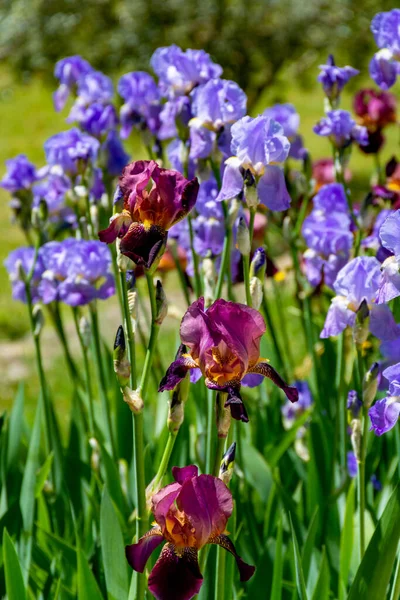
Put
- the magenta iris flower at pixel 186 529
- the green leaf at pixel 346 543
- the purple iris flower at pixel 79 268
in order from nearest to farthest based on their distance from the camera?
the magenta iris flower at pixel 186 529 < the green leaf at pixel 346 543 < the purple iris flower at pixel 79 268

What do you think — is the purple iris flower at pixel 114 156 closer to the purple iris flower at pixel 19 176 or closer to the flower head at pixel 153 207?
the purple iris flower at pixel 19 176

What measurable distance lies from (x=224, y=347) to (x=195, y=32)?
7.18m

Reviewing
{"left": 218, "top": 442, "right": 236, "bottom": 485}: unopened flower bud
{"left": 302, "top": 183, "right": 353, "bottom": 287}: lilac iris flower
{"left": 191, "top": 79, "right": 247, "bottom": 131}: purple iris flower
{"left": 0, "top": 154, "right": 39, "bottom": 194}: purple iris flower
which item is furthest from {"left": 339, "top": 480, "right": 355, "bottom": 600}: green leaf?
{"left": 0, "top": 154, "right": 39, "bottom": 194}: purple iris flower

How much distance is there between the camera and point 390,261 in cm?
109

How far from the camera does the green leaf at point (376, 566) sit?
1.29 meters

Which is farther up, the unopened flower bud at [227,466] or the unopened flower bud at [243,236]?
the unopened flower bud at [243,236]

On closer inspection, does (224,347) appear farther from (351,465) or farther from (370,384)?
(351,465)

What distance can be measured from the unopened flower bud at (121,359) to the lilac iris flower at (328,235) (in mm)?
1041

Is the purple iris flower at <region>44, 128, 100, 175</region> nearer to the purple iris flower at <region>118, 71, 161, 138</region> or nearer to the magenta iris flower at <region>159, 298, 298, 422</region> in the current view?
the purple iris flower at <region>118, 71, 161, 138</region>

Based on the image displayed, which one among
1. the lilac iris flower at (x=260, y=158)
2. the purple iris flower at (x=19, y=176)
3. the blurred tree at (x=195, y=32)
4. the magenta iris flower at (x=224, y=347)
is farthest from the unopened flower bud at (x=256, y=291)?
the blurred tree at (x=195, y=32)

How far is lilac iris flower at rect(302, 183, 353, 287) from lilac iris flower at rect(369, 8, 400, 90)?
317 millimetres

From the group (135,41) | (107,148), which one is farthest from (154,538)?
(135,41)

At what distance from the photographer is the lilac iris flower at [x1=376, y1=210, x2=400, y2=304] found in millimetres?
1042

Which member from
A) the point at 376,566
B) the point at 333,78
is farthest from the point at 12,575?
the point at 333,78
